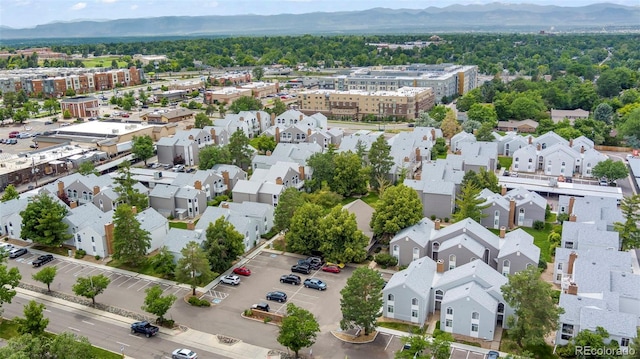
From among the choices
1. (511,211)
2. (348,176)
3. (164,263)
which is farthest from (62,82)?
(511,211)

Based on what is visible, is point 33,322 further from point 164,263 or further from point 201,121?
point 201,121

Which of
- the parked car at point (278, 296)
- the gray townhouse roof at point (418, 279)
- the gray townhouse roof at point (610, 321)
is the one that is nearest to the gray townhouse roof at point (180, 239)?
the parked car at point (278, 296)

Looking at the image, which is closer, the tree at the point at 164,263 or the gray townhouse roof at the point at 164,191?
the tree at the point at 164,263

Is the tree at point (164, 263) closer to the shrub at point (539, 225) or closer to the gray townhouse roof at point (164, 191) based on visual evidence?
the gray townhouse roof at point (164, 191)

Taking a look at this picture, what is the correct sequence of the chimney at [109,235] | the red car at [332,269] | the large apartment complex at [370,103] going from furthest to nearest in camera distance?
1. the large apartment complex at [370,103]
2. the chimney at [109,235]
3. the red car at [332,269]

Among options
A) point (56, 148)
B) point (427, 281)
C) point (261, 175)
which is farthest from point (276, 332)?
point (56, 148)

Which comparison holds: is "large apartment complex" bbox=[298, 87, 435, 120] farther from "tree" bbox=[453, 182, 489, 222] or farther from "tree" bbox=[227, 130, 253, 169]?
"tree" bbox=[453, 182, 489, 222]

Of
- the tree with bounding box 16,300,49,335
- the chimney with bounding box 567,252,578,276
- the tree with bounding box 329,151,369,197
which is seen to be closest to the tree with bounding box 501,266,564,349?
the chimney with bounding box 567,252,578,276
